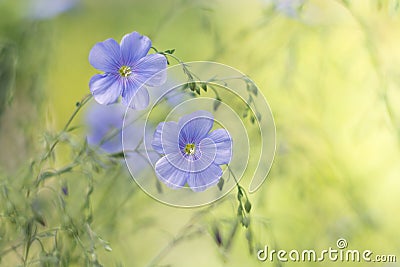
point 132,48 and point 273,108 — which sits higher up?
point 132,48

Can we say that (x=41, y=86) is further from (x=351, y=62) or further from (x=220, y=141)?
(x=351, y=62)

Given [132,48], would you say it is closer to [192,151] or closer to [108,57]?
[108,57]

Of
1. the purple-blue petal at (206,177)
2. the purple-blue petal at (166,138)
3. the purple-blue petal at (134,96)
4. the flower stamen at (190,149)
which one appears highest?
the purple-blue petal at (134,96)

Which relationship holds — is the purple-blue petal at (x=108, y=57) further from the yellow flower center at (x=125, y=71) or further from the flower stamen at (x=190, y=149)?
the flower stamen at (x=190, y=149)

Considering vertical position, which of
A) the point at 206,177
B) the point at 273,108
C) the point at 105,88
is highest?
the point at 105,88

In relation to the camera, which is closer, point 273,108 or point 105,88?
point 105,88

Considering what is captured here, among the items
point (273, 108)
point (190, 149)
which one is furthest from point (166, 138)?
point (273, 108)

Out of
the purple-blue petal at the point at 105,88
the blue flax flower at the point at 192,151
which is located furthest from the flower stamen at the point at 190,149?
the purple-blue petal at the point at 105,88
